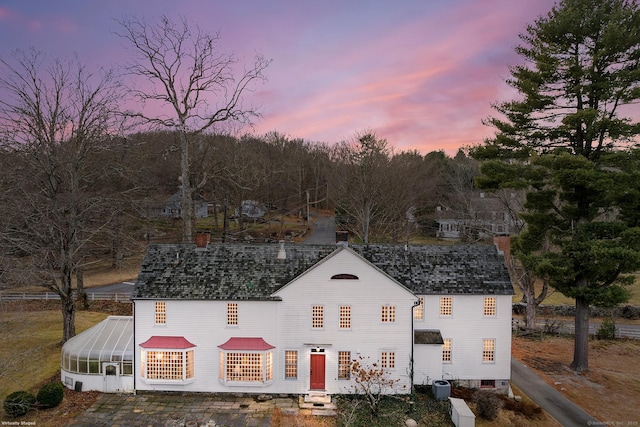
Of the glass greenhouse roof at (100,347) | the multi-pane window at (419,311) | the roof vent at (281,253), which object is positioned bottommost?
the glass greenhouse roof at (100,347)

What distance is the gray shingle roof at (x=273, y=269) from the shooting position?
23469mm

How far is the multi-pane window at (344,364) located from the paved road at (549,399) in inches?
402

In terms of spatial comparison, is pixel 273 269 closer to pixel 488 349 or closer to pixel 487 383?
pixel 488 349

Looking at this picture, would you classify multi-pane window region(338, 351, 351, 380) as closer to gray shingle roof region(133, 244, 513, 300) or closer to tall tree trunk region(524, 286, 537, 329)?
gray shingle roof region(133, 244, 513, 300)

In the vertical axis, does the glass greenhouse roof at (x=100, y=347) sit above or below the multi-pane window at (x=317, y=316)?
below

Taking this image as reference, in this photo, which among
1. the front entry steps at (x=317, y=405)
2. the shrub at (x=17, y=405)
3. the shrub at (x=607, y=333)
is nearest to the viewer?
the shrub at (x=17, y=405)

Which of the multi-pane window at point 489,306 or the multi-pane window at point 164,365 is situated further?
the multi-pane window at point 489,306

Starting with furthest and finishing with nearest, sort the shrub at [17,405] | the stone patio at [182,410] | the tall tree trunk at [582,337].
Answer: the tall tree trunk at [582,337] → the stone patio at [182,410] → the shrub at [17,405]

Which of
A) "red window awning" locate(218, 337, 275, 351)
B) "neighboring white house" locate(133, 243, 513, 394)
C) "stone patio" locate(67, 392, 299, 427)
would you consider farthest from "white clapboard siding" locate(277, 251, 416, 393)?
"stone patio" locate(67, 392, 299, 427)

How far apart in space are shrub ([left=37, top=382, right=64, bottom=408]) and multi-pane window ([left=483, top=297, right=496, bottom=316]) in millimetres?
22686

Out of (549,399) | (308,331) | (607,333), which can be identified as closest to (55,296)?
(308,331)

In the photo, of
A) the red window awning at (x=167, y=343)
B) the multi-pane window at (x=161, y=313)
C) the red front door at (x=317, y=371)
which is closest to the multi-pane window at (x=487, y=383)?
the red front door at (x=317, y=371)

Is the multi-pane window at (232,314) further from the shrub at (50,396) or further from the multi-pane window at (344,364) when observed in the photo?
the shrub at (50,396)

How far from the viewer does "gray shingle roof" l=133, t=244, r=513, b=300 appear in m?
23.5
